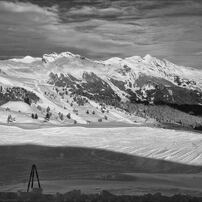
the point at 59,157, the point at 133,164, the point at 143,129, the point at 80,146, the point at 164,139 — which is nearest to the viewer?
the point at 133,164

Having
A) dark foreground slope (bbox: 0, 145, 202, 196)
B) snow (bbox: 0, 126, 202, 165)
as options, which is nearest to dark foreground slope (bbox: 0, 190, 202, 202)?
dark foreground slope (bbox: 0, 145, 202, 196)

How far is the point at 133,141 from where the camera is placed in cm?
7888

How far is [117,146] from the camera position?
72188 millimetres

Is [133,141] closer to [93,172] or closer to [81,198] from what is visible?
[93,172]

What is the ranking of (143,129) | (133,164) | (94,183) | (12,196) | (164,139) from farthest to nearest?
(143,129) → (164,139) → (133,164) → (94,183) → (12,196)

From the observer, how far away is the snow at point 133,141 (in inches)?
2489

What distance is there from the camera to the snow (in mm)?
63219

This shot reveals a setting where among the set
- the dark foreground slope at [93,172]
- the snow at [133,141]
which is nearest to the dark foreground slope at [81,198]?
the dark foreground slope at [93,172]

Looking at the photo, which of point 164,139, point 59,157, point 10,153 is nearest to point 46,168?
point 59,157

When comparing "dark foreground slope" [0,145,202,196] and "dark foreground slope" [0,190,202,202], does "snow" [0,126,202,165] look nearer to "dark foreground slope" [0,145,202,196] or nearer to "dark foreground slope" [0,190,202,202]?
"dark foreground slope" [0,145,202,196]

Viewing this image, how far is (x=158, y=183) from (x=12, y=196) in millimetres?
17344

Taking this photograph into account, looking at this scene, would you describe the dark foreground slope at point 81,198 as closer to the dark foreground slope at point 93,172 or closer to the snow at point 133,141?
the dark foreground slope at point 93,172

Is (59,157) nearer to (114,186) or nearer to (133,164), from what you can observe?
(133,164)

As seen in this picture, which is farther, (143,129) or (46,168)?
(143,129)
